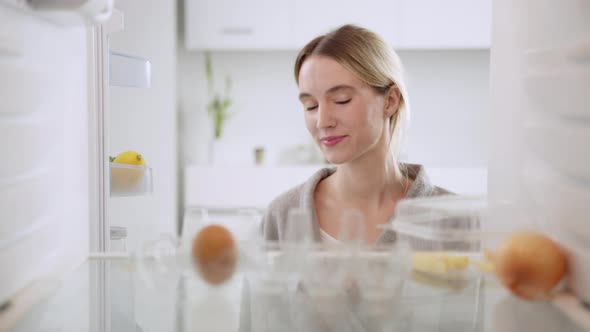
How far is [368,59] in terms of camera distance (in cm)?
154

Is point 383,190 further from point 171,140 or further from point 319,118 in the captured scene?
point 171,140

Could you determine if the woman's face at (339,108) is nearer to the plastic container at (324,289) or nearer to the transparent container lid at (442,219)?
the transparent container lid at (442,219)

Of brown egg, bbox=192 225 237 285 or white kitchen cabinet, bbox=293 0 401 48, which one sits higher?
white kitchen cabinet, bbox=293 0 401 48

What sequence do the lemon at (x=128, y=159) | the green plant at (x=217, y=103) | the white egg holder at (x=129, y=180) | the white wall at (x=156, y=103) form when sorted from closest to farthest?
the white egg holder at (x=129, y=180) < the lemon at (x=128, y=159) < the white wall at (x=156, y=103) < the green plant at (x=217, y=103)

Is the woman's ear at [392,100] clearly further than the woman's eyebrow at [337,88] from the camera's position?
Yes

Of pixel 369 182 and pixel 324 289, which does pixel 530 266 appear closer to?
pixel 324 289

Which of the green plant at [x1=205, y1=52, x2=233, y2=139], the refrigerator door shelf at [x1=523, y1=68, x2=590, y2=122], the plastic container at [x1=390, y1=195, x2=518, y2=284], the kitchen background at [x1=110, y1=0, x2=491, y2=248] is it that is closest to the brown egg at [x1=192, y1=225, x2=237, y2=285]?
the plastic container at [x1=390, y1=195, x2=518, y2=284]

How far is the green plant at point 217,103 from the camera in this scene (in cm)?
372

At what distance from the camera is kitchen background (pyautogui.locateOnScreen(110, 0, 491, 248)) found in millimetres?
3277

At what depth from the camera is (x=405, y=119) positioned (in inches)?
66.9

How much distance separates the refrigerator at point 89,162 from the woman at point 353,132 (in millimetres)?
565

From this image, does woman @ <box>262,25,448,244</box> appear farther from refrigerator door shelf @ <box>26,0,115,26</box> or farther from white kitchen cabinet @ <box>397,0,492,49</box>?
white kitchen cabinet @ <box>397,0,492,49</box>

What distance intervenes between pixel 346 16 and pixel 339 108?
6.71 feet

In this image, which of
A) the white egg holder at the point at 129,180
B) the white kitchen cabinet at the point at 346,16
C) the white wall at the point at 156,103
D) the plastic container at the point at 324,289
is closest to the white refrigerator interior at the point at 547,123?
Answer: the plastic container at the point at 324,289
